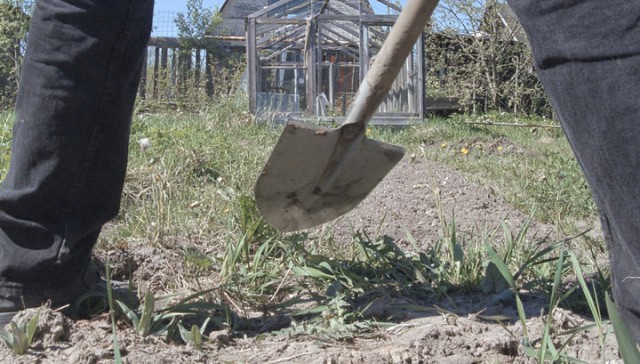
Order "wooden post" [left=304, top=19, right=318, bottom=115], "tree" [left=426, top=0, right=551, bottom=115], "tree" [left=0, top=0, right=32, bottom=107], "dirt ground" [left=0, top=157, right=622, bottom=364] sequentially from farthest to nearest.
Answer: "tree" [left=426, top=0, right=551, bottom=115] → "tree" [left=0, top=0, right=32, bottom=107] → "wooden post" [left=304, top=19, right=318, bottom=115] → "dirt ground" [left=0, top=157, right=622, bottom=364]

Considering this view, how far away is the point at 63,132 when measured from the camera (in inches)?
73.0

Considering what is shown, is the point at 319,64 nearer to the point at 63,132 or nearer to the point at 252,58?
the point at 252,58

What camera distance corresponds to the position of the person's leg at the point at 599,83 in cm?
129

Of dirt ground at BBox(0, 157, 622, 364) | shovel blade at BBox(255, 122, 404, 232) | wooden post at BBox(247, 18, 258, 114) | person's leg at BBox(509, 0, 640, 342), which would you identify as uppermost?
wooden post at BBox(247, 18, 258, 114)

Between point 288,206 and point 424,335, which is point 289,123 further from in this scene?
point 424,335

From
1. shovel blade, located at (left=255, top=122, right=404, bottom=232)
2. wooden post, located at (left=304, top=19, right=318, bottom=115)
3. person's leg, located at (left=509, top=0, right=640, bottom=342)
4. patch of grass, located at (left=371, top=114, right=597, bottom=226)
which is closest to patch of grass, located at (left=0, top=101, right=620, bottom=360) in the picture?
patch of grass, located at (left=371, top=114, right=597, bottom=226)

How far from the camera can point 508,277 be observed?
1830mm

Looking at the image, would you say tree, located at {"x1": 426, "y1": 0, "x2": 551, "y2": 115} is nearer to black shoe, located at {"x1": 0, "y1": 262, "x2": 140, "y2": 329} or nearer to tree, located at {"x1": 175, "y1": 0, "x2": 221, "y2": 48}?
tree, located at {"x1": 175, "y1": 0, "x2": 221, "y2": 48}

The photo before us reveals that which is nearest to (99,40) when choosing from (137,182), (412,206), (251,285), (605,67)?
(251,285)

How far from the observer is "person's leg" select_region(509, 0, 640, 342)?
129 centimetres

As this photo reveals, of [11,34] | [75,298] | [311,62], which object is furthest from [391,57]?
[11,34]

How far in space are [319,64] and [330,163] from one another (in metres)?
10.4

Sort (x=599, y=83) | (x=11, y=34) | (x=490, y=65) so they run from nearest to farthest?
1. (x=599, y=83)
2. (x=11, y=34)
3. (x=490, y=65)

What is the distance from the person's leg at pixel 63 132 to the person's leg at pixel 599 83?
0.91 meters
